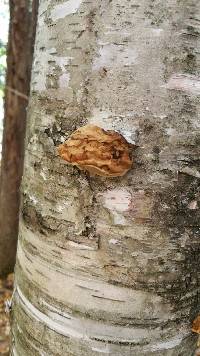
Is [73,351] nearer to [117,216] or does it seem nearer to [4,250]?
[117,216]

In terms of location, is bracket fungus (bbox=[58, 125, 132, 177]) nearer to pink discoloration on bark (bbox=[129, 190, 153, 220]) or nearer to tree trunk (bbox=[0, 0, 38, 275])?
pink discoloration on bark (bbox=[129, 190, 153, 220])

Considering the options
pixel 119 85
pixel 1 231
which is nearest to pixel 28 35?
pixel 1 231

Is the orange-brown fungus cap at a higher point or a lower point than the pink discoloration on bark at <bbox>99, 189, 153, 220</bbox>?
lower

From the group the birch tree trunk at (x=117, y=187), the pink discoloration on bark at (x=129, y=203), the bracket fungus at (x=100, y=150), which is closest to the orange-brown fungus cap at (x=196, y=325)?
the birch tree trunk at (x=117, y=187)

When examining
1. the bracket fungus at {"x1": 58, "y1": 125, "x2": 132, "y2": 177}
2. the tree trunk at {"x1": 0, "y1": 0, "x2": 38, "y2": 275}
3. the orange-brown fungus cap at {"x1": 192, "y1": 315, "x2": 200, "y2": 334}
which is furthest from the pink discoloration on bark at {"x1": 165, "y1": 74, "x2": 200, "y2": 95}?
the tree trunk at {"x1": 0, "y1": 0, "x2": 38, "y2": 275}

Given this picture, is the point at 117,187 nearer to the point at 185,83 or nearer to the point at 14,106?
the point at 185,83
